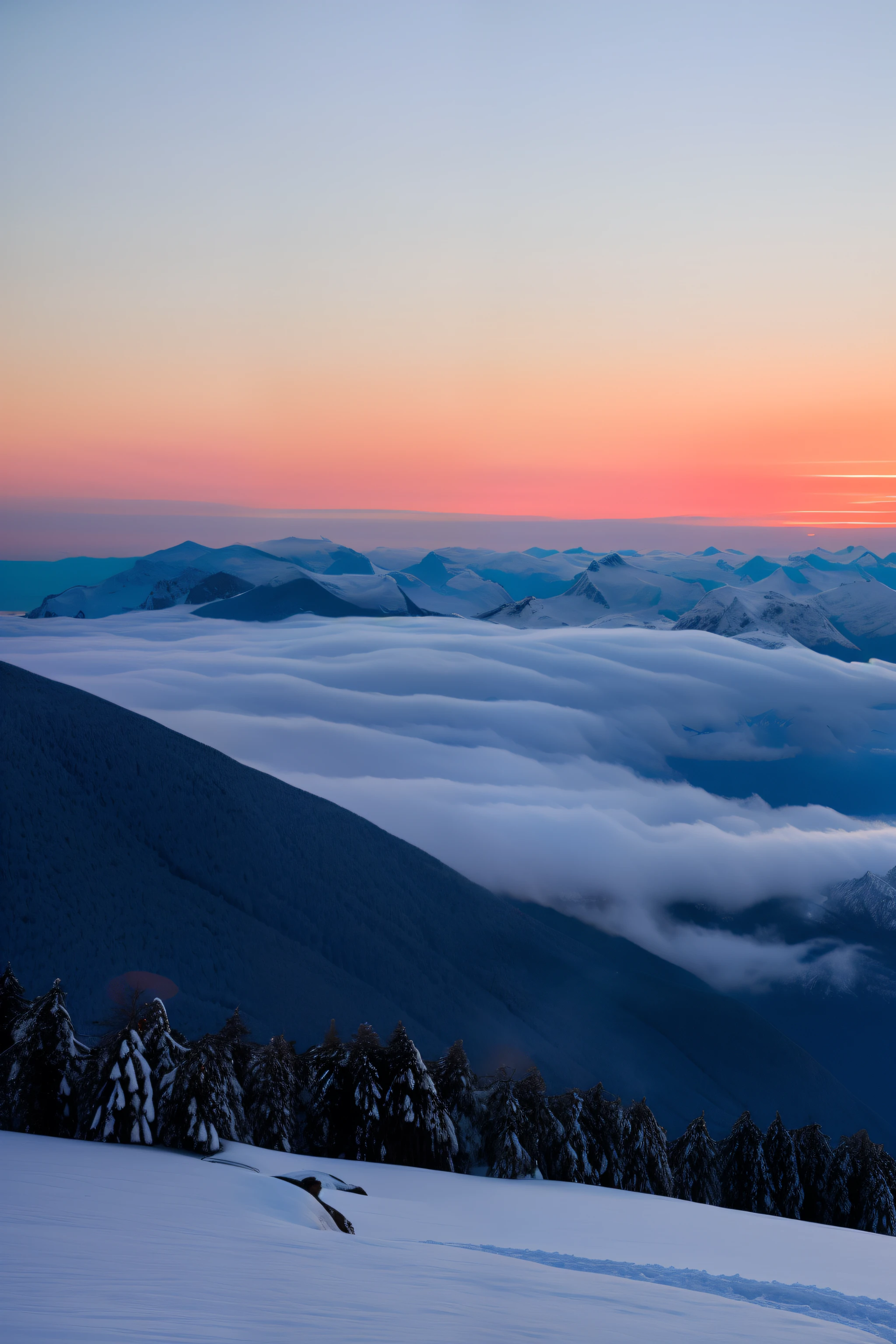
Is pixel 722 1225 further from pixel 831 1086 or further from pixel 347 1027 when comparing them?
pixel 831 1086

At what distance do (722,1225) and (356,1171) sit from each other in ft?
34.1

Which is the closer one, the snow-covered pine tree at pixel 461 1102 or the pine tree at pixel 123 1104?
the pine tree at pixel 123 1104

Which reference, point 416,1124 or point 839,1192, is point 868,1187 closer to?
point 839,1192

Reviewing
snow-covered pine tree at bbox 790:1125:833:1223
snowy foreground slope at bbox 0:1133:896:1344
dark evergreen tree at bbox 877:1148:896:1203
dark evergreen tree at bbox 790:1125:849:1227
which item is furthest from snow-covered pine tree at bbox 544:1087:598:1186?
dark evergreen tree at bbox 877:1148:896:1203

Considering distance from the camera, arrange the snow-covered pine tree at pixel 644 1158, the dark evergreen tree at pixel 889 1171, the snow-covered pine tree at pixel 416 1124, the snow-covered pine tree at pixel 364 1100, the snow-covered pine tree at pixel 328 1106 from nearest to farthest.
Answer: the snow-covered pine tree at pixel 416 1124
the snow-covered pine tree at pixel 364 1100
the snow-covered pine tree at pixel 328 1106
the snow-covered pine tree at pixel 644 1158
the dark evergreen tree at pixel 889 1171

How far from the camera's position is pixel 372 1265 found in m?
12.7

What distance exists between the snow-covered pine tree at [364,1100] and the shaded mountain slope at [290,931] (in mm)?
32358

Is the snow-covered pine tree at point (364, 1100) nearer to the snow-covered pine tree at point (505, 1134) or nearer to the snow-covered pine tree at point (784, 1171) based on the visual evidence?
the snow-covered pine tree at point (505, 1134)

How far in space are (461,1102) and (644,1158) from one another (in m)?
8.82

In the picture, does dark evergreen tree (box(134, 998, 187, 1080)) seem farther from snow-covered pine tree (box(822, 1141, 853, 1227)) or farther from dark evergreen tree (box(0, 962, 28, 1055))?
snow-covered pine tree (box(822, 1141, 853, 1227))

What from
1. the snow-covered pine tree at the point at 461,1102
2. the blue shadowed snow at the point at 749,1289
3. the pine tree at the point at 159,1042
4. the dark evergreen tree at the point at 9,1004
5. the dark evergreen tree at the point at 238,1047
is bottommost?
the snow-covered pine tree at the point at 461,1102

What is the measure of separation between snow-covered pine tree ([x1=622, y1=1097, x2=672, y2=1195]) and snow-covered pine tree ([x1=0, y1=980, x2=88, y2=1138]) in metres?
22.8

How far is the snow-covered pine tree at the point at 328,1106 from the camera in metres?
30.7

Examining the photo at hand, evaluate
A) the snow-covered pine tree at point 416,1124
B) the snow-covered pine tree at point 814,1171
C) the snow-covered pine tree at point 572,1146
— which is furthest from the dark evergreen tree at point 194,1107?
the snow-covered pine tree at point 814,1171
